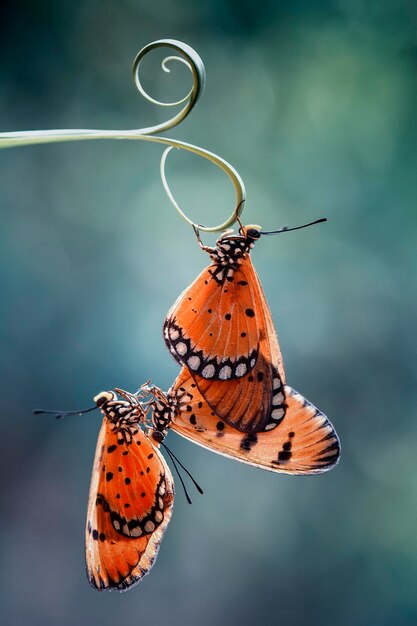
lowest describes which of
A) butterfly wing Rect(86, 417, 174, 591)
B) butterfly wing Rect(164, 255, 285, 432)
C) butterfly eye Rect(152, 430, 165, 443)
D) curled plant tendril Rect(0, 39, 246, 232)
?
butterfly wing Rect(86, 417, 174, 591)

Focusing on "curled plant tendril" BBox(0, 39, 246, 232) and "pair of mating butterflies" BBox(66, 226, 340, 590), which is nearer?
"curled plant tendril" BBox(0, 39, 246, 232)

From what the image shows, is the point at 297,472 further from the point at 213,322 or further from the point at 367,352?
the point at 367,352

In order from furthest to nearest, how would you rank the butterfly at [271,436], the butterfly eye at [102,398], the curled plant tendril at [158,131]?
the butterfly at [271,436], the butterfly eye at [102,398], the curled plant tendril at [158,131]

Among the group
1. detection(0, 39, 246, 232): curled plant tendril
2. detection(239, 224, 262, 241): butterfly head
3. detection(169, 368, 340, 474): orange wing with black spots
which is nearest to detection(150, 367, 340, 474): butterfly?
detection(169, 368, 340, 474): orange wing with black spots

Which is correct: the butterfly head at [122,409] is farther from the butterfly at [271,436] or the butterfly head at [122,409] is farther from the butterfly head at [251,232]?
the butterfly head at [251,232]

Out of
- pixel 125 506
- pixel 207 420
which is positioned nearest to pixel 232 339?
pixel 207 420

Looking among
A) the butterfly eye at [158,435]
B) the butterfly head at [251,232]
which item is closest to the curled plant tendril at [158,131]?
the butterfly head at [251,232]

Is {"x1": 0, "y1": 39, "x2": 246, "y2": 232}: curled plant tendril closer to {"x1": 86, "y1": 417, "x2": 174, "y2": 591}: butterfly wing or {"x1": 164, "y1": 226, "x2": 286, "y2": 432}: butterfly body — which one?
{"x1": 164, "y1": 226, "x2": 286, "y2": 432}: butterfly body

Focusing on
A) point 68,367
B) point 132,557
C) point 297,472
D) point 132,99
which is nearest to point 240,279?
point 297,472
